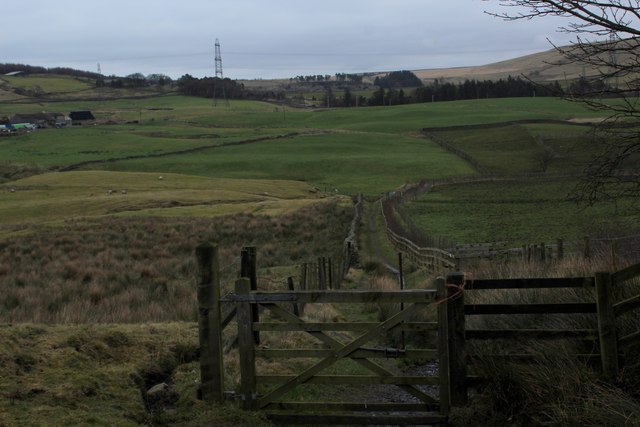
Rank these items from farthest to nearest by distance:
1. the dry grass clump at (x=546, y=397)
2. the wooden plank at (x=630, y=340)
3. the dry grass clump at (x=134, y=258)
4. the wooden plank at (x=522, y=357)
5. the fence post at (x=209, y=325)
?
the dry grass clump at (x=134, y=258) → the fence post at (x=209, y=325) → the wooden plank at (x=522, y=357) → the wooden plank at (x=630, y=340) → the dry grass clump at (x=546, y=397)

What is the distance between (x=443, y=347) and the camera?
7.26 m

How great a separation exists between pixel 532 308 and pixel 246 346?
3121 mm

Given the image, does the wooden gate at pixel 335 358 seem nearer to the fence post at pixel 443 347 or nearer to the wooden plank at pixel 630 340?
the fence post at pixel 443 347

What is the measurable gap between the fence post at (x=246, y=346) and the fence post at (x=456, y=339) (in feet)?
7.11

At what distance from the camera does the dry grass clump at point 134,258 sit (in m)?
14.2

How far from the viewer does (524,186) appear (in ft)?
200

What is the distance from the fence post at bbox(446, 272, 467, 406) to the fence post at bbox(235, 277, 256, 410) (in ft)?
7.11

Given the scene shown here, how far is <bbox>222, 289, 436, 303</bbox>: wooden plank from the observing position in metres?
Answer: 7.18

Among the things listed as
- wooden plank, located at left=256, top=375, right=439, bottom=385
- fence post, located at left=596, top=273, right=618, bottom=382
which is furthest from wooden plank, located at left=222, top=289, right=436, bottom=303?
fence post, located at left=596, top=273, right=618, bottom=382

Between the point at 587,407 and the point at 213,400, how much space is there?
3931 mm

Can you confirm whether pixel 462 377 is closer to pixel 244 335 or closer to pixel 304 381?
pixel 304 381

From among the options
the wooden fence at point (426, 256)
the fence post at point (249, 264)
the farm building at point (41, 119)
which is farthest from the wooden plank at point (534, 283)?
the farm building at point (41, 119)

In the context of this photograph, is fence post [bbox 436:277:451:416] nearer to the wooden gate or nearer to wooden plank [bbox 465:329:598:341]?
the wooden gate

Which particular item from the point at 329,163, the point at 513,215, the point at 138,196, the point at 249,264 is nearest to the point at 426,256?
the point at 249,264
